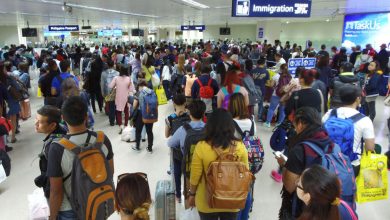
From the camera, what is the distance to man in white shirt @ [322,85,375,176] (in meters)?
2.93

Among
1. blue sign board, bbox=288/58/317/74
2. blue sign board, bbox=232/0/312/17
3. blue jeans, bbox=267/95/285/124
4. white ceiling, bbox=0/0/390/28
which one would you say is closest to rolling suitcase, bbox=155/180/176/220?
blue jeans, bbox=267/95/285/124

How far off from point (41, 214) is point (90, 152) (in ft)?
5.11

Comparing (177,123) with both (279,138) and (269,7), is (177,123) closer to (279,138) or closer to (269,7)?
(279,138)

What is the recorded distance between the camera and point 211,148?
2.30 meters

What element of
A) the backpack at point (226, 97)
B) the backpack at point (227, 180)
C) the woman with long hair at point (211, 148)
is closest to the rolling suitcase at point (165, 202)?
the woman with long hair at point (211, 148)

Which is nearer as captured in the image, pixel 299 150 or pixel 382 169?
pixel 299 150

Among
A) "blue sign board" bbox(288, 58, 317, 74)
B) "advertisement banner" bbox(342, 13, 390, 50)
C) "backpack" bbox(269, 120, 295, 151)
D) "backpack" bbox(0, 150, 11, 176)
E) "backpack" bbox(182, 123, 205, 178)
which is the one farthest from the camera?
"advertisement banner" bbox(342, 13, 390, 50)

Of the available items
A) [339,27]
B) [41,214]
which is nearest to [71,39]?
A: [339,27]

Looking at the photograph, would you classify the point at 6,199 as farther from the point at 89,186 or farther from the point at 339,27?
the point at 339,27

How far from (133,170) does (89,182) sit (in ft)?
9.75

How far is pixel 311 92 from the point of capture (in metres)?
4.03

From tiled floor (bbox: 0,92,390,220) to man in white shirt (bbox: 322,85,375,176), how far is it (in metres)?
1.24

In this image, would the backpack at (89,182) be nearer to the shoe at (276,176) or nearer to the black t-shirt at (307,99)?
the black t-shirt at (307,99)

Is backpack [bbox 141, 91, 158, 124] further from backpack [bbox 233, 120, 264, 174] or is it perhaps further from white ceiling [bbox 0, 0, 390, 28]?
white ceiling [bbox 0, 0, 390, 28]
